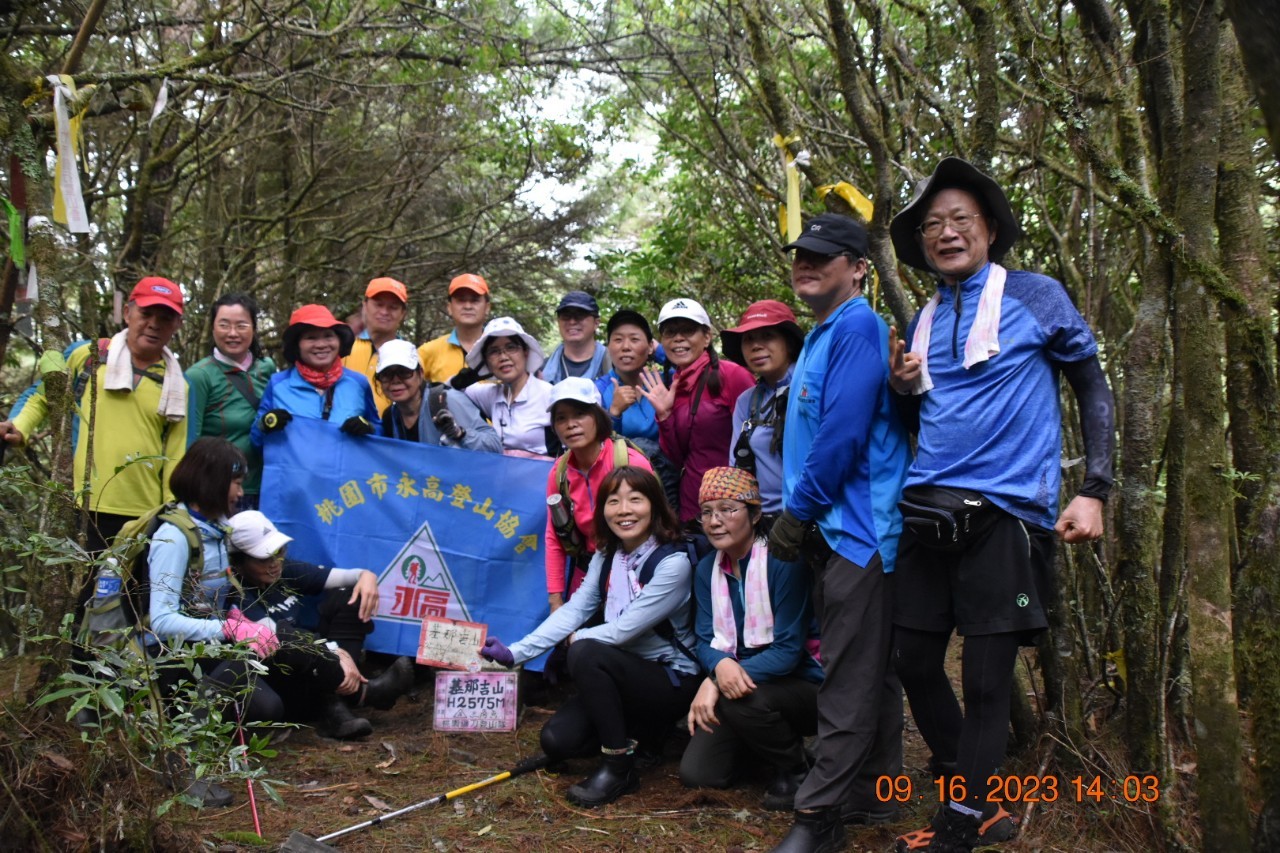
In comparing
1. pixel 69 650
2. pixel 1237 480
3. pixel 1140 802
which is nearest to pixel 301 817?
pixel 69 650

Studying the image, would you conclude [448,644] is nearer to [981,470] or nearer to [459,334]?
A: [459,334]

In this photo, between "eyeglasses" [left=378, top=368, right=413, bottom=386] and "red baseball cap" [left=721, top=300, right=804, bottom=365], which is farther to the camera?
"eyeglasses" [left=378, top=368, right=413, bottom=386]

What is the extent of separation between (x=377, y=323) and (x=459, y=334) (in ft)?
1.65

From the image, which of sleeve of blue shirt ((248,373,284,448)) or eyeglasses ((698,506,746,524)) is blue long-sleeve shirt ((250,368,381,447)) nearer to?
sleeve of blue shirt ((248,373,284,448))

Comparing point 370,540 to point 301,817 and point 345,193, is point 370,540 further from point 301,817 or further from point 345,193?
point 345,193

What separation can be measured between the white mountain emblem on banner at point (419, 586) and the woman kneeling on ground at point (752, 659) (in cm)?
184

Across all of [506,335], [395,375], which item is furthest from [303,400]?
[506,335]

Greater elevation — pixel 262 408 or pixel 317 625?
pixel 262 408

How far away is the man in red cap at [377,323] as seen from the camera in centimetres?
589

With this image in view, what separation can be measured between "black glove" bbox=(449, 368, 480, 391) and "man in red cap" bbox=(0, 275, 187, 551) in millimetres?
1460

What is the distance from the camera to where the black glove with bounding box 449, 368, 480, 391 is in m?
5.61

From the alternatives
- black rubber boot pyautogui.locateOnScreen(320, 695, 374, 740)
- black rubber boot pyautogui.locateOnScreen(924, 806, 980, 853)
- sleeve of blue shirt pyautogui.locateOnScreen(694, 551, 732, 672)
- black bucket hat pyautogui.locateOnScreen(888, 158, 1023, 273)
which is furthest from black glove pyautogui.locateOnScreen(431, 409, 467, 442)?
black rubber boot pyautogui.locateOnScreen(924, 806, 980, 853)

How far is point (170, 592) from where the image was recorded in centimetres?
379
